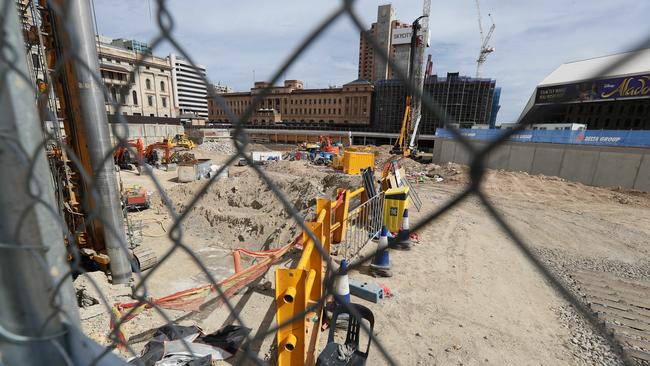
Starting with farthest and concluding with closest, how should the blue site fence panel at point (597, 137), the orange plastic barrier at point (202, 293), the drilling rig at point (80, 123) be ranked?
the blue site fence panel at point (597, 137) → the orange plastic barrier at point (202, 293) → the drilling rig at point (80, 123)

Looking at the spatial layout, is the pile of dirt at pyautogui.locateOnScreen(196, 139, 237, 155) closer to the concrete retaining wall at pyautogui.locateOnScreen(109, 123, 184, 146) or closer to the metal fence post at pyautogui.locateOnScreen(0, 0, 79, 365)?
the concrete retaining wall at pyautogui.locateOnScreen(109, 123, 184, 146)

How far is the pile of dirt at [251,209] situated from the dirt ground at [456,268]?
0.14 ft

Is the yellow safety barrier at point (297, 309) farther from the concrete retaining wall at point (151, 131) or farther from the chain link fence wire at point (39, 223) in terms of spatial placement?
the concrete retaining wall at point (151, 131)

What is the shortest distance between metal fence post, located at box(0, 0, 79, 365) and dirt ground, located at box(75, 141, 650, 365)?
1.11 feet

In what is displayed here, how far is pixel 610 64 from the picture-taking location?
412 mm

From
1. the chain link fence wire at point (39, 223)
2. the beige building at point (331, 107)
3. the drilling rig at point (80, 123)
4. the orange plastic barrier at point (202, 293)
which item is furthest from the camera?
the beige building at point (331, 107)

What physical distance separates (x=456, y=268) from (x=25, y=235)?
19.0 ft

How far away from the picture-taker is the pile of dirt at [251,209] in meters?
9.20

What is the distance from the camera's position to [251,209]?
11117mm

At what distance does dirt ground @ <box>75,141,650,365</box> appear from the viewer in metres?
3.63

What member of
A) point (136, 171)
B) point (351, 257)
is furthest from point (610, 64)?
point (136, 171)

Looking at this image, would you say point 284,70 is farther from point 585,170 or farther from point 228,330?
point 585,170

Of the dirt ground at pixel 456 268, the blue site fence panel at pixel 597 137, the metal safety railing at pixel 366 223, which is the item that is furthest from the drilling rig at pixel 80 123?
the blue site fence panel at pixel 597 137

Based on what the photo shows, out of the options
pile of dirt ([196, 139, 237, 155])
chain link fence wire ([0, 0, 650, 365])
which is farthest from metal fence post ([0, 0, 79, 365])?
pile of dirt ([196, 139, 237, 155])
